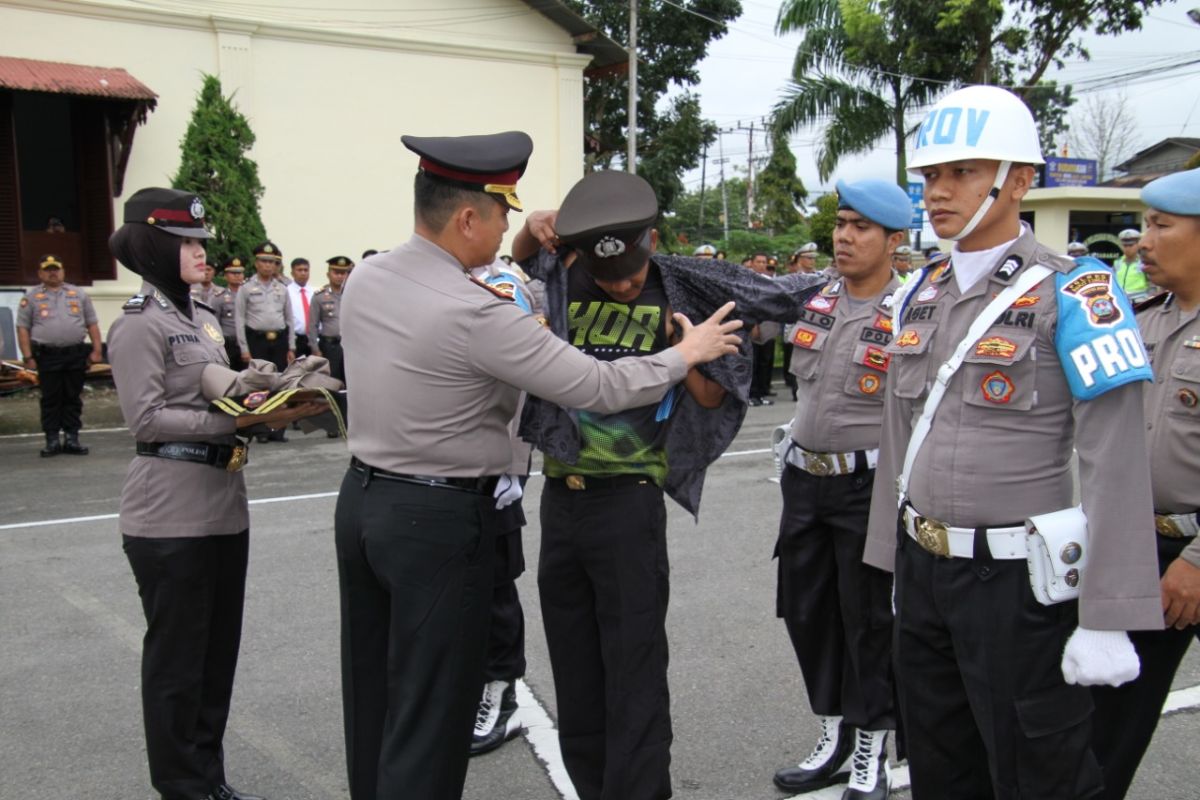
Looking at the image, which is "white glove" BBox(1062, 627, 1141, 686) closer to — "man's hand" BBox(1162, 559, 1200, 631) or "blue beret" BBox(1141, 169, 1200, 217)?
"man's hand" BBox(1162, 559, 1200, 631)

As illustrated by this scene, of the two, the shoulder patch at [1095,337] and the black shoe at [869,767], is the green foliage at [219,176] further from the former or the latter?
the shoulder patch at [1095,337]

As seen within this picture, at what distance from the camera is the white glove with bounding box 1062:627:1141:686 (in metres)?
2.28

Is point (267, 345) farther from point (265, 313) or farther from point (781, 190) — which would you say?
point (781, 190)

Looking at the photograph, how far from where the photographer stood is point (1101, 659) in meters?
2.28

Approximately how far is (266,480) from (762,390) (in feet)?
25.9

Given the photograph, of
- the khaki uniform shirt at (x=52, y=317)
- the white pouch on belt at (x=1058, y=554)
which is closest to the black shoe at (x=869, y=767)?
the white pouch on belt at (x=1058, y=554)

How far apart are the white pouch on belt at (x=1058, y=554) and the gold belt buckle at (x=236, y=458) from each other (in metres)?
2.47

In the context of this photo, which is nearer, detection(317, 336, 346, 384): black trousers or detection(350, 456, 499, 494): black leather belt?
detection(350, 456, 499, 494): black leather belt

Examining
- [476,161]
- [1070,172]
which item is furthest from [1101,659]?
[1070,172]

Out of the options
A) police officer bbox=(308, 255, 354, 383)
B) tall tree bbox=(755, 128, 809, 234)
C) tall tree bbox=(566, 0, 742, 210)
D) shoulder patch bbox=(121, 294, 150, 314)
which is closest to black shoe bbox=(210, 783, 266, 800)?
shoulder patch bbox=(121, 294, 150, 314)

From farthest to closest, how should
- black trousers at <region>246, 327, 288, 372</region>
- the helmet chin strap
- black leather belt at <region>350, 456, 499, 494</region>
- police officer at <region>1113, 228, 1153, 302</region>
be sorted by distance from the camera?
police officer at <region>1113, 228, 1153, 302</region>
black trousers at <region>246, 327, 288, 372</region>
black leather belt at <region>350, 456, 499, 494</region>
the helmet chin strap

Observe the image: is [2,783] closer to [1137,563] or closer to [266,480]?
[1137,563]

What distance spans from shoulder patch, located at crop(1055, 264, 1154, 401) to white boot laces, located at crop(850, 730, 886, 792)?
1709mm

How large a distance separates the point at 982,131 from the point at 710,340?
0.89m
